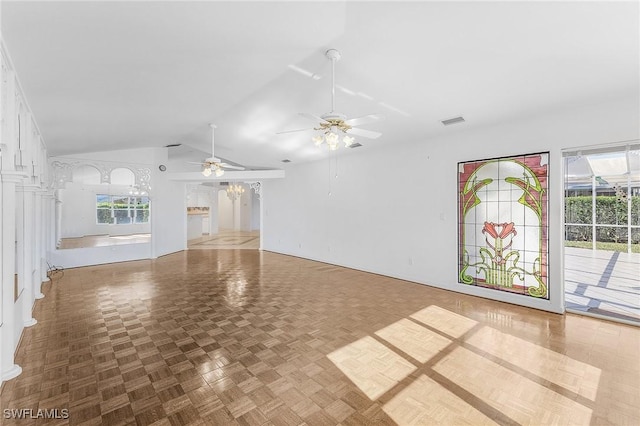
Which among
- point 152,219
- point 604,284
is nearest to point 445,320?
point 604,284

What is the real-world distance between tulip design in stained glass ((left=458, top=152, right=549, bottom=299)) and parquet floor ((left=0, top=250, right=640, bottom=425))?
0.50m

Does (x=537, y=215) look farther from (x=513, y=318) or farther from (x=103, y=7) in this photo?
(x=103, y=7)

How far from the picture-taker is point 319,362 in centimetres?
265

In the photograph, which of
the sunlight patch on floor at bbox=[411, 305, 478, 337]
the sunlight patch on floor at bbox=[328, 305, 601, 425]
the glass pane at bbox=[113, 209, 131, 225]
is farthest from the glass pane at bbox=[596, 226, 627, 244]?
the glass pane at bbox=[113, 209, 131, 225]

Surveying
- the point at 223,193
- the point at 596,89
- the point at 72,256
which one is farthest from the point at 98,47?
the point at 223,193

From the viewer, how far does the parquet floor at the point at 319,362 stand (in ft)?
6.62

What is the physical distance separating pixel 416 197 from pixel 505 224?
1.54 meters

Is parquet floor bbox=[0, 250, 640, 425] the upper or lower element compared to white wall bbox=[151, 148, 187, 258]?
lower

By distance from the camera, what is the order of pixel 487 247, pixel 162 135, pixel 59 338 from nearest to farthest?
1. pixel 59 338
2. pixel 487 247
3. pixel 162 135

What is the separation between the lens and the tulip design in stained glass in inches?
163

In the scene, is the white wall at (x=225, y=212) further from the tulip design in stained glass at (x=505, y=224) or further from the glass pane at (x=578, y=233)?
the glass pane at (x=578, y=233)

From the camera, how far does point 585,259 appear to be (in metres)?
6.95

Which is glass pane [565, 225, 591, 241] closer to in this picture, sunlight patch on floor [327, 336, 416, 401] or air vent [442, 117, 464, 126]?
air vent [442, 117, 464, 126]

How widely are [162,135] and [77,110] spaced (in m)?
2.81
